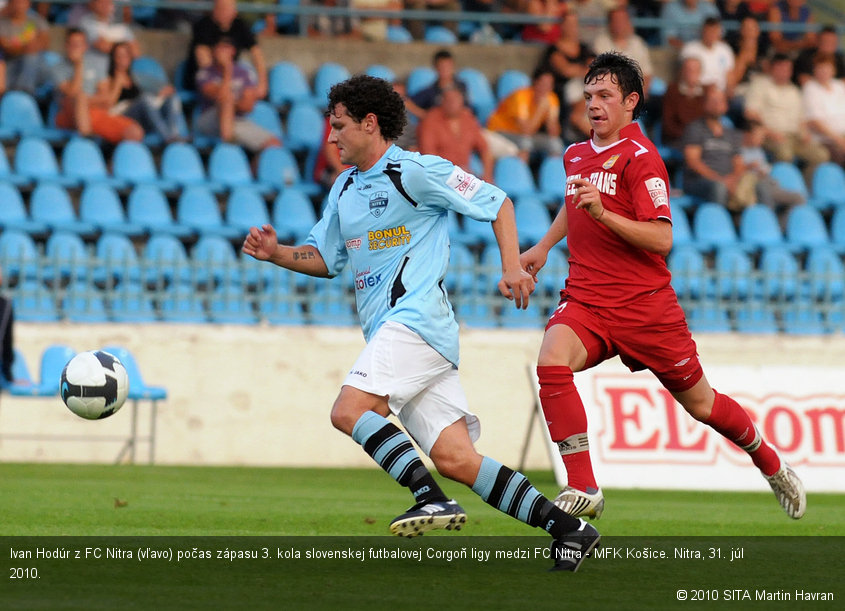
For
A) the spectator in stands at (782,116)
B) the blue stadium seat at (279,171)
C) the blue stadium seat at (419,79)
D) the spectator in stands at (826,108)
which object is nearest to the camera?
the blue stadium seat at (279,171)

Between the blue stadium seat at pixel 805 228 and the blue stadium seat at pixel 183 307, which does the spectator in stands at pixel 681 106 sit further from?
the blue stadium seat at pixel 183 307

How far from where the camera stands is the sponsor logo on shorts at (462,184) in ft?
19.7

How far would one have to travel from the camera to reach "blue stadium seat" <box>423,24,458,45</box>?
1819cm

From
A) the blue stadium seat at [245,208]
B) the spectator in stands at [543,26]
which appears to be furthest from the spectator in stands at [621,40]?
the blue stadium seat at [245,208]

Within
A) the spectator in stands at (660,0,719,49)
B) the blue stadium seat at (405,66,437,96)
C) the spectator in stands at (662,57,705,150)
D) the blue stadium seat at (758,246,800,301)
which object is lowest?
the blue stadium seat at (758,246,800,301)

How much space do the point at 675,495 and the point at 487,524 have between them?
12.5 feet

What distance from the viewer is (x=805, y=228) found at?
55.1 ft

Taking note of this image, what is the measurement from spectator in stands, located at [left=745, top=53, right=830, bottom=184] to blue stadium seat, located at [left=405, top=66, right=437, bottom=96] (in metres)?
4.14

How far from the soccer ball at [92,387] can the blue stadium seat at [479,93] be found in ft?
32.2

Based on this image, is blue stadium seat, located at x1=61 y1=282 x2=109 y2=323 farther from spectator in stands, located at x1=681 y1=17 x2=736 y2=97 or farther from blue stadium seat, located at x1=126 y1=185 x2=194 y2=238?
spectator in stands, located at x1=681 y1=17 x2=736 y2=97

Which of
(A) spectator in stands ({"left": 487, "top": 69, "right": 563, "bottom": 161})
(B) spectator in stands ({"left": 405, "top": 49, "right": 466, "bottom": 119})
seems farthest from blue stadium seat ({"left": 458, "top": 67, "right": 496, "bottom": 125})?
(B) spectator in stands ({"left": 405, "top": 49, "right": 466, "bottom": 119})

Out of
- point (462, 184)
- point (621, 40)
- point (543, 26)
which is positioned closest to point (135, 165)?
point (543, 26)

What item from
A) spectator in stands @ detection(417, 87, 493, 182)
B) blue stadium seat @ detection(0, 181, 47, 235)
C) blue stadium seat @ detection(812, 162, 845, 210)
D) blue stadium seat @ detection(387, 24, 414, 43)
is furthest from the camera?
blue stadium seat @ detection(387, 24, 414, 43)
